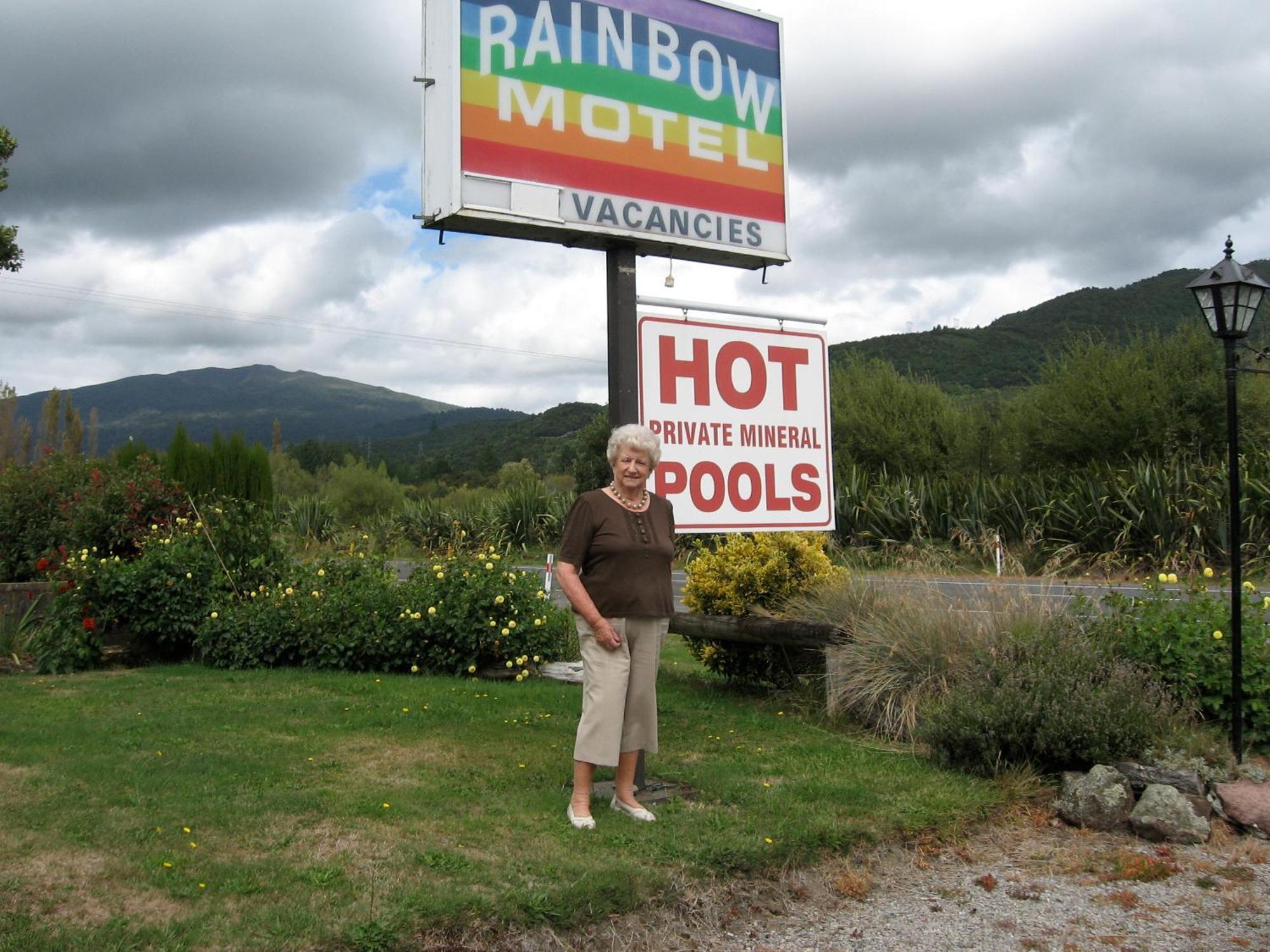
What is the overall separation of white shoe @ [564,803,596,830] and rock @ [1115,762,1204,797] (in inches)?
113

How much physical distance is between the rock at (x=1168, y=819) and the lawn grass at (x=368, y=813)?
2.34ft

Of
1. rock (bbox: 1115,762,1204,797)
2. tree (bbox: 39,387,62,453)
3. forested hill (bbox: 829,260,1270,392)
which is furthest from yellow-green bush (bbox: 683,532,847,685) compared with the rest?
forested hill (bbox: 829,260,1270,392)

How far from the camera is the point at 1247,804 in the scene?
5566 millimetres

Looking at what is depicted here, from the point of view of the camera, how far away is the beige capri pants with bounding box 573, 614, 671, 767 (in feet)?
16.1

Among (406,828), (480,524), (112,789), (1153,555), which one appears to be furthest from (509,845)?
(480,524)

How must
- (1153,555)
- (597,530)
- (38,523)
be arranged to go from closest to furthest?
(597,530) → (38,523) → (1153,555)

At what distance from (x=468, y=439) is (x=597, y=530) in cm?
10548

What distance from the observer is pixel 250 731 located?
658 cm

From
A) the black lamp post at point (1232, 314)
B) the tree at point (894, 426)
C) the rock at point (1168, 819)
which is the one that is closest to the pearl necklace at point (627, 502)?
the rock at point (1168, 819)

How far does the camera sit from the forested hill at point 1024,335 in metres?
66.4

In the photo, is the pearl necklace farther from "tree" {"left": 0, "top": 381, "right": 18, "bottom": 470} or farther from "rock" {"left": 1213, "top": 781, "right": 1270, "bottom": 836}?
"tree" {"left": 0, "top": 381, "right": 18, "bottom": 470}

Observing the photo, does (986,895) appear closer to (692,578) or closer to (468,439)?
(692,578)

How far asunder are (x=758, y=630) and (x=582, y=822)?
3.36 m

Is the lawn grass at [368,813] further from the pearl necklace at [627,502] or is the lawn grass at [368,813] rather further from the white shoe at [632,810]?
the pearl necklace at [627,502]
